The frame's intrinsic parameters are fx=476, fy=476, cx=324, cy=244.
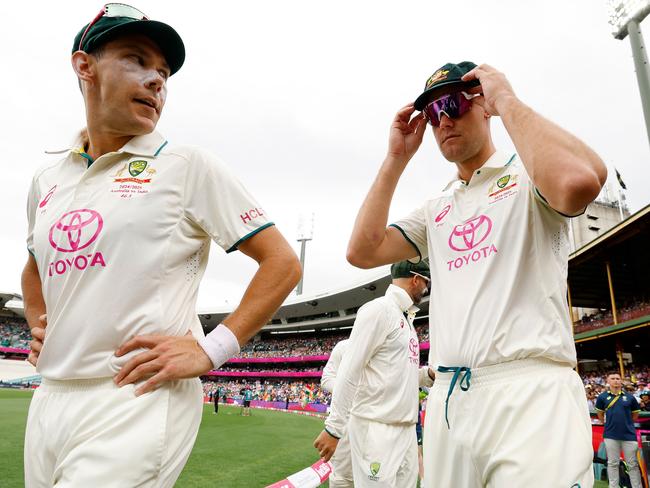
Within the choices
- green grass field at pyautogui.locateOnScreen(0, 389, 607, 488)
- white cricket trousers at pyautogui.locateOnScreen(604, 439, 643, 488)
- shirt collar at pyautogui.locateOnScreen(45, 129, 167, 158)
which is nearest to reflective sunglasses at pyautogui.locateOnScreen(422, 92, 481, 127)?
shirt collar at pyautogui.locateOnScreen(45, 129, 167, 158)

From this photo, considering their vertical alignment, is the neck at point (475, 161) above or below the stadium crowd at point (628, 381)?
above

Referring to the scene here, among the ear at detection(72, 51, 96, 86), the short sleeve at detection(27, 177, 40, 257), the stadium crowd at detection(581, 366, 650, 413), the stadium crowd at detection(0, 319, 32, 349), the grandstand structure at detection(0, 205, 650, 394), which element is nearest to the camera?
the ear at detection(72, 51, 96, 86)

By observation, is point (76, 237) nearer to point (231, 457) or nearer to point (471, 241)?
point (471, 241)

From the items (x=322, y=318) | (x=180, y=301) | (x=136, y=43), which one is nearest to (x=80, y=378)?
(x=180, y=301)

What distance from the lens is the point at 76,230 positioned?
1.70 meters

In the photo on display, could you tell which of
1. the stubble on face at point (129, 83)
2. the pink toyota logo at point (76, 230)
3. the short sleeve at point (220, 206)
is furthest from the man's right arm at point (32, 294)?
the short sleeve at point (220, 206)

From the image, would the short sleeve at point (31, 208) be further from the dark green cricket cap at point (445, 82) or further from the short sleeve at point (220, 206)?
the dark green cricket cap at point (445, 82)

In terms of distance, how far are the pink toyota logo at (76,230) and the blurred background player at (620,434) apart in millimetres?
9132

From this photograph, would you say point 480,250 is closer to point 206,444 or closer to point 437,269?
point 437,269

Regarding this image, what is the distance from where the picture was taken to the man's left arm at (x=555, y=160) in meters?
1.60

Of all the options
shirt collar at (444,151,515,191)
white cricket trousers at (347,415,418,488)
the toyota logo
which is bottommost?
white cricket trousers at (347,415,418,488)

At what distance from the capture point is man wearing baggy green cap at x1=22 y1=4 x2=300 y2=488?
1514 millimetres

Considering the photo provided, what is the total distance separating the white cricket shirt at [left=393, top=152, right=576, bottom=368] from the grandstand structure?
705 inches

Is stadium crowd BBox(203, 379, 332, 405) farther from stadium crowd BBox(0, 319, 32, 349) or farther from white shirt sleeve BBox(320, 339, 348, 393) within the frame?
white shirt sleeve BBox(320, 339, 348, 393)
